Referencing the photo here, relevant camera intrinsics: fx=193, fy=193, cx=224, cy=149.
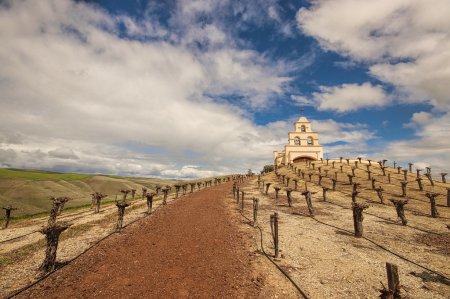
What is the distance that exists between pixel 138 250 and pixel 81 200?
39118 mm

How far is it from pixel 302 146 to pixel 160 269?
6332cm

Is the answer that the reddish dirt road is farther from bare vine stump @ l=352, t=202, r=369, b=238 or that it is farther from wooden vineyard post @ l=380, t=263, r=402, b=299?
bare vine stump @ l=352, t=202, r=369, b=238

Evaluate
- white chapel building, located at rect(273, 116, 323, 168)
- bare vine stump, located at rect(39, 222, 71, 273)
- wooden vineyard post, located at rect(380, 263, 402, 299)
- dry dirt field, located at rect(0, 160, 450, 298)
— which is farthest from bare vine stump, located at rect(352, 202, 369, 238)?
white chapel building, located at rect(273, 116, 323, 168)

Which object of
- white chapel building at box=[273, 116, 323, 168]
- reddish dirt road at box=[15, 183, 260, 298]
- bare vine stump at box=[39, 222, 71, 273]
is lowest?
reddish dirt road at box=[15, 183, 260, 298]

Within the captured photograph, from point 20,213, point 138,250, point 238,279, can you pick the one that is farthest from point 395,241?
point 20,213

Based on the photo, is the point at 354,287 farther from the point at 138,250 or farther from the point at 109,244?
the point at 109,244

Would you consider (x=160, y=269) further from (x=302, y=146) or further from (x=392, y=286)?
(x=302, y=146)

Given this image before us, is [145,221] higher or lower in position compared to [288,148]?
lower

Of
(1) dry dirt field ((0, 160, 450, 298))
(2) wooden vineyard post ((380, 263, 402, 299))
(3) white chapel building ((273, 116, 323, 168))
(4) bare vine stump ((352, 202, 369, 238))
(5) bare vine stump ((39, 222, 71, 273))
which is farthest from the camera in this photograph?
(3) white chapel building ((273, 116, 323, 168))

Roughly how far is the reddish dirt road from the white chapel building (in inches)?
2077

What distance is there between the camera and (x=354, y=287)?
24.1ft

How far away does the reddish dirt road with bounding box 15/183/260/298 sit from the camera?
281 inches

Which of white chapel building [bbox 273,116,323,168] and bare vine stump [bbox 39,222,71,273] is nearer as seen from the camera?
bare vine stump [bbox 39,222,71,273]

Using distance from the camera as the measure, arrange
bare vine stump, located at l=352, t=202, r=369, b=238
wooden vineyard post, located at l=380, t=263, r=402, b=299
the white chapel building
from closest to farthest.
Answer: wooden vineyard post, located at l=380, t=263, r=402, b=299, bare vine stump, located at l=352, t=202, r=369, b=238, the white chapel building
